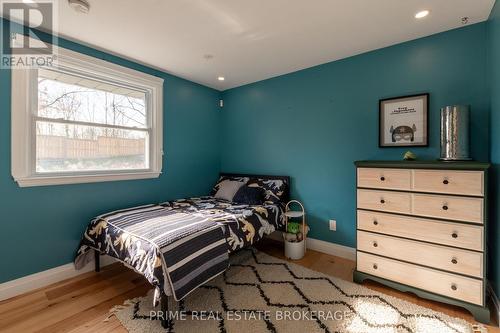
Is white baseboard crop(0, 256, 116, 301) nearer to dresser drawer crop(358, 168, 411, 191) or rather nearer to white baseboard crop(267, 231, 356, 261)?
white baseboard crop(267, 231, 356, 261)

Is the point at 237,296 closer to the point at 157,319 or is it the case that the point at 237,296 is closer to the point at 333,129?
the point at 157,319

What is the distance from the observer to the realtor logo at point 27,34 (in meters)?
1.84

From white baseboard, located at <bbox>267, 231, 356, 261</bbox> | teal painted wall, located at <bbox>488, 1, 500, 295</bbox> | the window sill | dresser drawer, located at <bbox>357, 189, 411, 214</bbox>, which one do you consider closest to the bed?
the window sill

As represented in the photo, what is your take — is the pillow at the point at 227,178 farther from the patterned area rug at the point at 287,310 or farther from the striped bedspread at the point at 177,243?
the patterned area rug at the point at 287,310

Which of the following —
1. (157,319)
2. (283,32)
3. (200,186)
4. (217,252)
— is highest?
(283,32)

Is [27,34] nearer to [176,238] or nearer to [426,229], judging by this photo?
[176,238]

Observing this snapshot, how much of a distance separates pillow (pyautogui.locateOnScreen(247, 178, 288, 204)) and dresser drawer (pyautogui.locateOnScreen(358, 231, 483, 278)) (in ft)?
3.75

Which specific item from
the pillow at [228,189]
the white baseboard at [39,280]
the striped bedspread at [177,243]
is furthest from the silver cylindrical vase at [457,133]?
the white baseboard at [39,280]

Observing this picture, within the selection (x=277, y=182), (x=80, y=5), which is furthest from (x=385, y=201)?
(x=80, y=5)

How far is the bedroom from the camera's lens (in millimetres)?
1739

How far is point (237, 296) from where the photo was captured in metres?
1.99

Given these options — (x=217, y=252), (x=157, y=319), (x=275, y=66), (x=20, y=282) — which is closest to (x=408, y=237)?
(x=217, y=252)

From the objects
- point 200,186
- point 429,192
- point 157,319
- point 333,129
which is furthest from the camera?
point 200,186

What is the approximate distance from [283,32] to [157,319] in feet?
8.75
